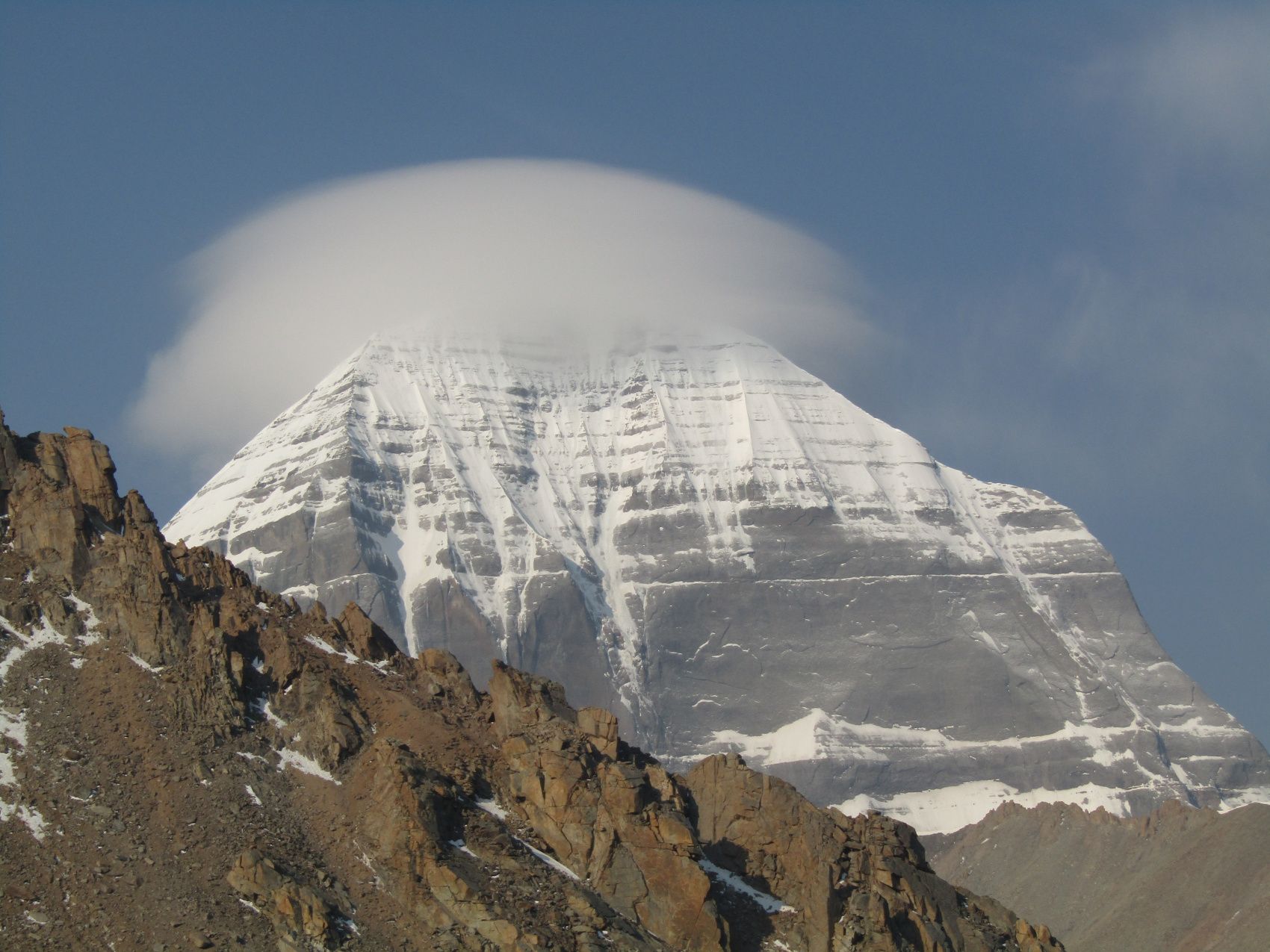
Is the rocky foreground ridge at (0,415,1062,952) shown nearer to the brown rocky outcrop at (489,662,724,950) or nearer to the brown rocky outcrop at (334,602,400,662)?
→ the brown rocky outcrop at (489,662,724,950)

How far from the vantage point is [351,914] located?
375ft

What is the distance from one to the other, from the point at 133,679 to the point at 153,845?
15.6m

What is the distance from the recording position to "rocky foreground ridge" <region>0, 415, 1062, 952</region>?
11319cm

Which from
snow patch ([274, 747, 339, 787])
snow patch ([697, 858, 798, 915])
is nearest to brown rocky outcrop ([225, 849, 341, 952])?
snow patch ([274, 747, 339, 787])

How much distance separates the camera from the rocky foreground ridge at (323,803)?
113188 mm

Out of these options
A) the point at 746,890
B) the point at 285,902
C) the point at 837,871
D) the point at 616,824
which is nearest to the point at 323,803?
the point at 285,902

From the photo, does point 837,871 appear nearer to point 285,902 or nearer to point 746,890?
point 746,890

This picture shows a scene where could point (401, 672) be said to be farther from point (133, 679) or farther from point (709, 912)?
point (709, 912)

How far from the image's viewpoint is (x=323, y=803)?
124 metres

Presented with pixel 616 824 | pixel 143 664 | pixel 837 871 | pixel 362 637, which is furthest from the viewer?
pixel 362 637

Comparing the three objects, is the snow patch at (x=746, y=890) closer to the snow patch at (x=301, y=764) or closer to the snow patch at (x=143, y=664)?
the snow patch at (x=301, y=764)

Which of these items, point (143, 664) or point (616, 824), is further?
point (143, 664)

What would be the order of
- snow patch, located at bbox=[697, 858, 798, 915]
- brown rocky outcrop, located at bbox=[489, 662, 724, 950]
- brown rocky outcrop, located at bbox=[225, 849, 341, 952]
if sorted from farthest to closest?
1. snow patch, located at bbox=[697, 858, 798, 915]
2. brown rocky outcrop, located at bbox=[489, 662, 724, 950]
3. brown rocky outcrop, located at bbox=[225, 849, 341, 952]

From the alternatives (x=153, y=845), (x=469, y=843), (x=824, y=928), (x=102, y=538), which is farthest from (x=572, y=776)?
(x=102, y=538)
